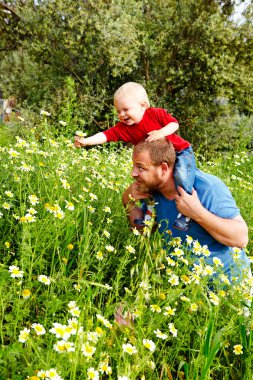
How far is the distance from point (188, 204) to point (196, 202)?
0.04m

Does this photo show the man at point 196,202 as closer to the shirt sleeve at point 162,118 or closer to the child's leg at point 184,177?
the child's leg at point 184,177

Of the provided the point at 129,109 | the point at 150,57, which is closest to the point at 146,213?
the point at 129,109

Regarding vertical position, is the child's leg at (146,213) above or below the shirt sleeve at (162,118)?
below

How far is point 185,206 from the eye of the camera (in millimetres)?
2463

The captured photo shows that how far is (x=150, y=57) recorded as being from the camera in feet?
32.2

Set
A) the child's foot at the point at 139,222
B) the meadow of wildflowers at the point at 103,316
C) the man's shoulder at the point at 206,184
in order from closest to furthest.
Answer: the meadow of wildflowers at the point at 103,316
the man's shoulder at the point at 206,184
the child's foot at the point at 139,222

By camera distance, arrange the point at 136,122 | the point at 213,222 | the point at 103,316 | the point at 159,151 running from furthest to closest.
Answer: the point at 136,122 < the point at 159,151 < the point at 213,222 < the point at 103,316

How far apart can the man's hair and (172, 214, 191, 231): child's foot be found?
0.29 m

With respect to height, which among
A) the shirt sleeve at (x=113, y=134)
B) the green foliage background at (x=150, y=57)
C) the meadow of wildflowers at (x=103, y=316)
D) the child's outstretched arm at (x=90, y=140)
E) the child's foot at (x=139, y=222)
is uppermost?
the green foliage background at (x=150, y=57)

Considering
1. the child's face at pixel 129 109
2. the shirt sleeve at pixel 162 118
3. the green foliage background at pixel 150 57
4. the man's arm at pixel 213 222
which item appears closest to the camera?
the man's arm at pixel 213 222

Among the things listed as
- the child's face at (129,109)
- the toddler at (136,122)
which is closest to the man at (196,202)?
the toddler at (136,122)

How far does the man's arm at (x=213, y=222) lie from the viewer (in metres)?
2.43

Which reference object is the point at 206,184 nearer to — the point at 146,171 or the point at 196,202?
the point at 196,202

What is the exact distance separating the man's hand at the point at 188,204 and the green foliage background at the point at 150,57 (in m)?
6.79
